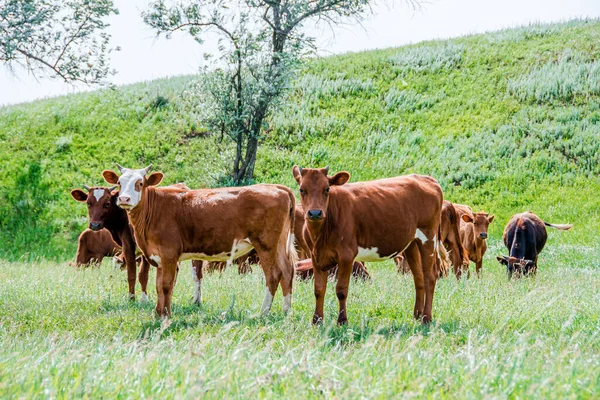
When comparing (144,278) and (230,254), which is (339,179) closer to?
(230,254)

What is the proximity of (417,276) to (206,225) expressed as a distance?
121 inches

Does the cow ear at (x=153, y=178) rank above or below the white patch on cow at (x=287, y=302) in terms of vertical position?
above

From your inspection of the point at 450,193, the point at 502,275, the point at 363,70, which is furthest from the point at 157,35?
the point at 363,70

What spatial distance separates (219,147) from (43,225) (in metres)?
8.50

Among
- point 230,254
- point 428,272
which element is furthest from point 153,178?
point 428,272

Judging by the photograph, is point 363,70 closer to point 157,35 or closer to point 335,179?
point 157,35

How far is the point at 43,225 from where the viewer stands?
82.8 feet

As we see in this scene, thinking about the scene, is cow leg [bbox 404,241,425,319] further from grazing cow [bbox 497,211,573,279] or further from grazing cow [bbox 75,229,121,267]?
grazing cow [bbox 75,229,121,267]

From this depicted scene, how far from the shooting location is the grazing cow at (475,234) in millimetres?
17234

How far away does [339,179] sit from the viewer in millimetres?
9383

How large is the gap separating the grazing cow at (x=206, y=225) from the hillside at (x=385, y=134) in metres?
13.6

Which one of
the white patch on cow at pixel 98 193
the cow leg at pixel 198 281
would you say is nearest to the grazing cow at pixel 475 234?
the cow leg at pixel 198 281

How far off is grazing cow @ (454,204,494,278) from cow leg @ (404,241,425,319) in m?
7.04

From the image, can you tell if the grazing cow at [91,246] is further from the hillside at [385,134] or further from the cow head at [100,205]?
the cow head at [100,205]
